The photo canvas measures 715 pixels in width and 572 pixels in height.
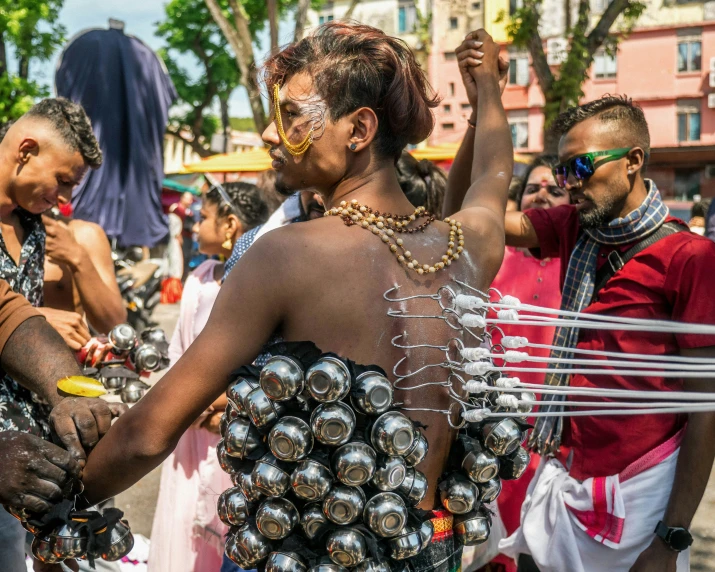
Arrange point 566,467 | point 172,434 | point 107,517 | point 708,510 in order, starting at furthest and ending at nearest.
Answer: point 708,510 < point 566,467 < point 107,517 < point 172,434

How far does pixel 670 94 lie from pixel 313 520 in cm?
3093

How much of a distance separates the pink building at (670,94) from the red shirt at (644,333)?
2564cm

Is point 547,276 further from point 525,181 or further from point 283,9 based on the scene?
point 283,9

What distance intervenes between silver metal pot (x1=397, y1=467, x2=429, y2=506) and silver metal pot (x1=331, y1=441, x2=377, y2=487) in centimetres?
12

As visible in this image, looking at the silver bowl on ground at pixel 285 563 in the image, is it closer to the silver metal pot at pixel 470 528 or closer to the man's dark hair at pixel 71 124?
the silver metal pot at pixel 470 528

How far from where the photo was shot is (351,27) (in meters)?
2.06

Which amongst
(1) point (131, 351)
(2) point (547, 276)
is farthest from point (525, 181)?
(1) point (131, 351)

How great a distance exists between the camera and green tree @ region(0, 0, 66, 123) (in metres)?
16.9

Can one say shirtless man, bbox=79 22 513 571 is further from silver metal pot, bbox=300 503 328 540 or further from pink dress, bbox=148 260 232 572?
pink dress, bbox=148 260 232 572

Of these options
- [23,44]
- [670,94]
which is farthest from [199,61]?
[670,94]

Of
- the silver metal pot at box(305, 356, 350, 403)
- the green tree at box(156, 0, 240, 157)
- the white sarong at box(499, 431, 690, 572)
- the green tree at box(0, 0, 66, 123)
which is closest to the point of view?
the silver metal pot at box(305, 356, 350, 403)

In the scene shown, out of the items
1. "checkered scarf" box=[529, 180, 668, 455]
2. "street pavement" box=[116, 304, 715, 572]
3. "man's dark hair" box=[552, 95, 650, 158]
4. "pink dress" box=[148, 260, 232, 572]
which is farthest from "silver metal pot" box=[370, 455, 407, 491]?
"street pavement" box=[116, 304, 715, 572]

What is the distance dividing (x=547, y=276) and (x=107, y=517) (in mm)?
2864

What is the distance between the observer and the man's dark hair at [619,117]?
3059mm
